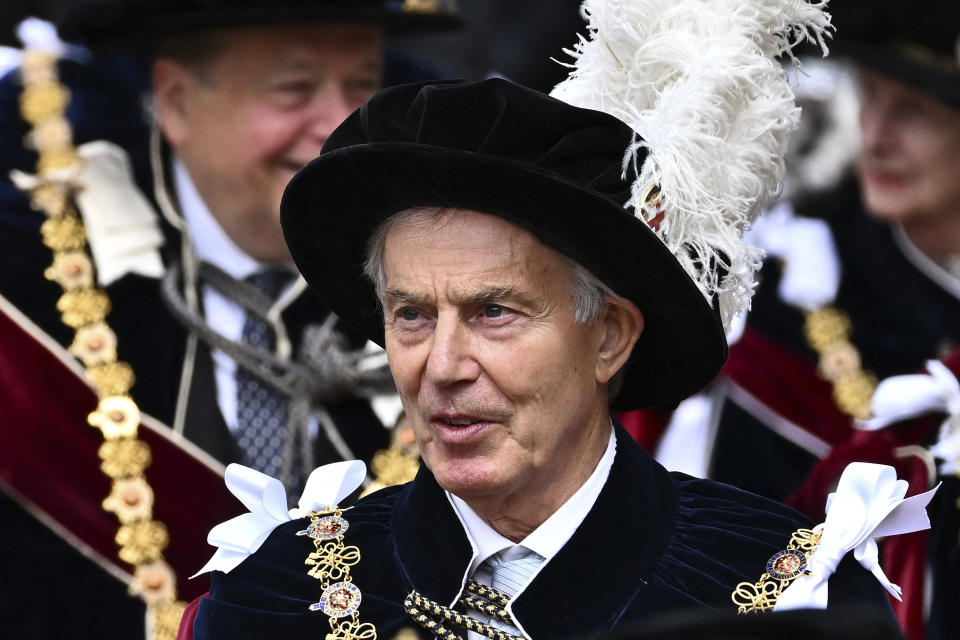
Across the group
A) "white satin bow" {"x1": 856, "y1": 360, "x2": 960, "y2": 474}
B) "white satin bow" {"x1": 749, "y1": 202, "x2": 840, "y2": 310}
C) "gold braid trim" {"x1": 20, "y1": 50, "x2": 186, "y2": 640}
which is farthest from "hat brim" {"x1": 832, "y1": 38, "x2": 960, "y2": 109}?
"gold braid trim" {"x1": 20, "y1": 50, "x2": 186, "y2": 640}

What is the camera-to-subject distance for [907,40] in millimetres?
5531

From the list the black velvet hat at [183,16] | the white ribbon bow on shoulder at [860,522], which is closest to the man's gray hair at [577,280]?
the white ribbon bow on shoulder at [860,522]

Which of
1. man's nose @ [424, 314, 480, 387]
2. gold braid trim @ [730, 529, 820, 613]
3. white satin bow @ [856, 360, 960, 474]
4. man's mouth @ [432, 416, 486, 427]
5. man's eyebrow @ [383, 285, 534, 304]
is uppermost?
man's eyebrow @ [383, 285, 534, 304]

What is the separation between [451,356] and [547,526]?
34cm

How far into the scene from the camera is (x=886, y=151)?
227 inches

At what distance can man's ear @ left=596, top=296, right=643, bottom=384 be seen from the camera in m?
3.01

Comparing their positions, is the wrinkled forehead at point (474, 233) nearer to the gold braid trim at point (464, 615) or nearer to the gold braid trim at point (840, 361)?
the gold braid trim at point (464, 615)

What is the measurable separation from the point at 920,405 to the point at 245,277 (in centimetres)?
190

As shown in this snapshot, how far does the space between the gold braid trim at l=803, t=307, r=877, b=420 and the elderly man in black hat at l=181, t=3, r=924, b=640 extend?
2.29 metres

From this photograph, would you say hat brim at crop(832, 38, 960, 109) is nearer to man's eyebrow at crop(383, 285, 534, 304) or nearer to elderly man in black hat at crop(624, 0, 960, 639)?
elderly man in black hat at crop(624, 0, 960, 639)

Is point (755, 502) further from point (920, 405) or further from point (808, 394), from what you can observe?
point (808, 394)

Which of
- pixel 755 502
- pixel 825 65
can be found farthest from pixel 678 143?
pixel 825 65

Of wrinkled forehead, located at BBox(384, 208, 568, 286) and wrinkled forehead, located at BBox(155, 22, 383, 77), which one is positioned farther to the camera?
wrinkled forehead, located at BBox(155, 22, 383, 77)

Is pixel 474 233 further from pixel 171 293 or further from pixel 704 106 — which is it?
pixel 171 293
